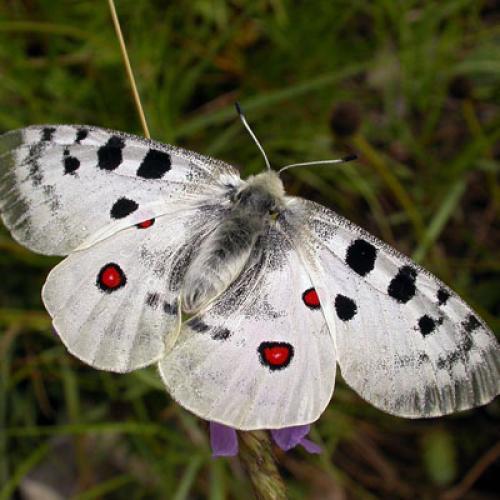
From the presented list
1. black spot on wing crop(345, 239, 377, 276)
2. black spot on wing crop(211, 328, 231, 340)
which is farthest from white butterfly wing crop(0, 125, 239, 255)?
black spot on wing crop(345, 239, 377, 276)

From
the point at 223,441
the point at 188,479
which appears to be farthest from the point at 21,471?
the point at 223,441

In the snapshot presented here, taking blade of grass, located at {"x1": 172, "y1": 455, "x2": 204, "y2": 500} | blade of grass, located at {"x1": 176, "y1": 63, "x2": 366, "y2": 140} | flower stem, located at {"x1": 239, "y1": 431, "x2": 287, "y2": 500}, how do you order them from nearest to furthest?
1. flower stem, located at {"x1": 239, "y1": 431, "x2": 287, "y2": 500}
2. blade of grass, located at {"x1": 172, "y1": 455, "x2": 204, "y2": 500}
3. blade of grass, located at {"x1": 176, "y1": 63, "x2": 366, "y2": 140}

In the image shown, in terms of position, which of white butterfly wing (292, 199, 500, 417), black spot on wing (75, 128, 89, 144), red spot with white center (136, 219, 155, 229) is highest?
black spot on wing (75, 128, 89, 144)

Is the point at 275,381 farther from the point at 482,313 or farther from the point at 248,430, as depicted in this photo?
the point at 482,313

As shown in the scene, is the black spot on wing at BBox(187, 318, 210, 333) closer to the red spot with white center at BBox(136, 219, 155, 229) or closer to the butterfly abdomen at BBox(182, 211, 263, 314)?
the butterfly abdomen at BBox(182, 211, 263, 314)

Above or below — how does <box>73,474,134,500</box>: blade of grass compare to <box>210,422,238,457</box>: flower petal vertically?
below

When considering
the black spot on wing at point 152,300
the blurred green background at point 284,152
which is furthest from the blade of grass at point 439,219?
the black spot on wing at point 152,300
